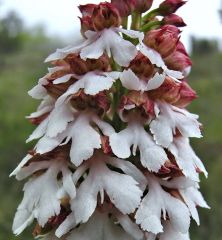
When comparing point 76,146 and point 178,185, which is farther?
point 178,185

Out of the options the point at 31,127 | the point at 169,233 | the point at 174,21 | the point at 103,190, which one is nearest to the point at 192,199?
the point at 169,233

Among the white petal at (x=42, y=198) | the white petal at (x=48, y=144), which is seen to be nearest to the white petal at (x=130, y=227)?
the white petal at (x=42, y=198)

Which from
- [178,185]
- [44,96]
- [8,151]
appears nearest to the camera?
[178,185]

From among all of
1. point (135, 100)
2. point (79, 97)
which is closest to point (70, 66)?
point (79, 97)

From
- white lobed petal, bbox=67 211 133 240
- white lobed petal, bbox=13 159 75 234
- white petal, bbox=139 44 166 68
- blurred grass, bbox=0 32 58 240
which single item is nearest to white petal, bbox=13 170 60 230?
white lobed petal, bbox=13 159 75 234

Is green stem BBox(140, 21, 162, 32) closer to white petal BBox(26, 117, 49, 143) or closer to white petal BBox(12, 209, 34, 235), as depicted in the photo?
white petal BBox(26, 117, 49, 143)

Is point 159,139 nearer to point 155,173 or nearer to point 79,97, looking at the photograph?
point 155,173
